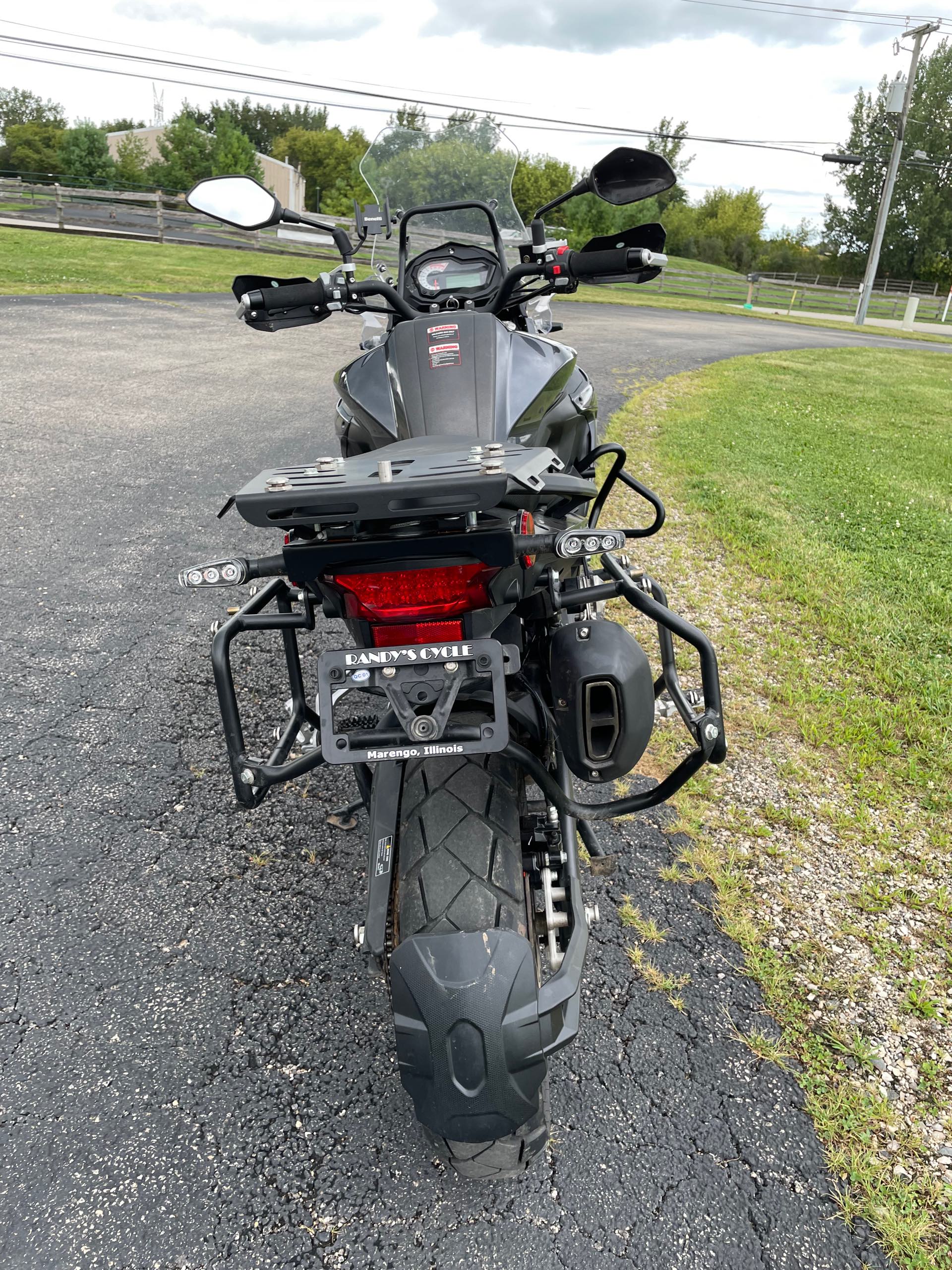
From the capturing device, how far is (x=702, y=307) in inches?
1070

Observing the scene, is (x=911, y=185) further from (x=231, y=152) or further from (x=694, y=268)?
(x=231, y=152)

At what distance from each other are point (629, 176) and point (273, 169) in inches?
3077

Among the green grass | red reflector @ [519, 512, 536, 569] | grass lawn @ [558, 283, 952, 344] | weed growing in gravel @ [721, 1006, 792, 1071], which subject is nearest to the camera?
red reflector @ [519, 512, 536, 569]

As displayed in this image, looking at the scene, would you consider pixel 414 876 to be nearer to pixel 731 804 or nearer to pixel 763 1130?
pixel 763 1130

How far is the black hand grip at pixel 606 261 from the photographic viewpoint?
8.29 ft

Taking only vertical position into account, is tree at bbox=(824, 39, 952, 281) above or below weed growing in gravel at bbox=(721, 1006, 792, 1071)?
above

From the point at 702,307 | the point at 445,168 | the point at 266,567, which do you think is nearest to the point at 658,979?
the point at 266,567

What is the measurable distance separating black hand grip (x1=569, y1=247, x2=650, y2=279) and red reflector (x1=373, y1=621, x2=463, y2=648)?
1476 millimetres

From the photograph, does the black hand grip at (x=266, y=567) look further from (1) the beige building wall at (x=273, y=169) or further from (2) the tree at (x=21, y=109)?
(2) the tree at (x=21, y=109)

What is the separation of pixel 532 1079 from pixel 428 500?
117 centimetres

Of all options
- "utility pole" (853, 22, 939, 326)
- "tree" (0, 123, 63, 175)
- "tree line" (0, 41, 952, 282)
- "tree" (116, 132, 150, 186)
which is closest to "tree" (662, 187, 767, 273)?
"tree line" (0, 41, 952, 282)

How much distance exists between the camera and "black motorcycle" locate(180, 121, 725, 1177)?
1.57 m

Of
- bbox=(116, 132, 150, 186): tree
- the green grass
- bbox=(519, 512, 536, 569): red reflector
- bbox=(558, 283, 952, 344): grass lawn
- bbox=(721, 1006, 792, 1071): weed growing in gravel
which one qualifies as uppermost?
bbox=(116, 132, 150, 186): tree

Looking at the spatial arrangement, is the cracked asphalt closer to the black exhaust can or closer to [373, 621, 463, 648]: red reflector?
the black exhaust can
